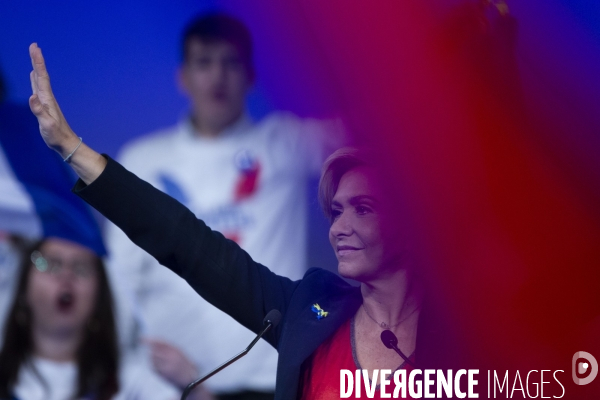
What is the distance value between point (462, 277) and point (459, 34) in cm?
75

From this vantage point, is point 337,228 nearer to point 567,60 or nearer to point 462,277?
point 462,277

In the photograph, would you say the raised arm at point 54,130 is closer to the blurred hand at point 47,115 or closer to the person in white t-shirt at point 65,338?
the blurred hand at point 47,115

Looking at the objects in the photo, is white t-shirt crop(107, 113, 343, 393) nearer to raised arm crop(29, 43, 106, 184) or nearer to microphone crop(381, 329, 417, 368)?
microphone crop(381, 329, 417, 368)

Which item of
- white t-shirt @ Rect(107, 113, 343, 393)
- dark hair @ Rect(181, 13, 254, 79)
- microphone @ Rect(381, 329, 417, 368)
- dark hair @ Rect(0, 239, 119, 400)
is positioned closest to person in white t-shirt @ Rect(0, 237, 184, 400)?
dark hair @ Rect(0, 239, 119, 400)

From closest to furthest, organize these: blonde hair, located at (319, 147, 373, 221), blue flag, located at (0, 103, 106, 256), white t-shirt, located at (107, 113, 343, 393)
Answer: blonde hair, located at (319, 147, 373, 221) → white t-shirt, located at (107, 113, 343, 393) → blue flag, located at (0, 103, 106, 256)

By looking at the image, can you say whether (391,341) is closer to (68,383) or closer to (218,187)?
(218,187)

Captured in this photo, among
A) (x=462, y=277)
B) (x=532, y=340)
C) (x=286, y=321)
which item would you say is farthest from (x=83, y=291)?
(x=532, y=340)

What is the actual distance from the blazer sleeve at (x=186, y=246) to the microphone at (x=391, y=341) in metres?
0.23

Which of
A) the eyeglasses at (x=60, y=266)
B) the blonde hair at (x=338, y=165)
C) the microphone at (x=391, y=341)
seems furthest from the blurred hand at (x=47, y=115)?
the eyeglasses at (x=60, y=266)

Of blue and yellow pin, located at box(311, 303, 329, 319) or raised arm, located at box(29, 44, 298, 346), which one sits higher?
raised arm, located at box(29, 44, 298, 346)

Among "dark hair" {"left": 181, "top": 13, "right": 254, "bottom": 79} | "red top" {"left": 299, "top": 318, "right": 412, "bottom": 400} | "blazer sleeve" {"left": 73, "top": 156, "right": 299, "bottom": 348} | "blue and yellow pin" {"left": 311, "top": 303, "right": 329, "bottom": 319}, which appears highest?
"dark hair" {"left": 181, "top": 13, "right": 254, "bottom": 79}

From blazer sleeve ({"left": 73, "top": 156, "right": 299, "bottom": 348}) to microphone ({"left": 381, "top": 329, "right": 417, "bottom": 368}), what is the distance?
0.75 ft

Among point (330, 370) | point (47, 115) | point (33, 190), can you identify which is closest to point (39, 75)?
point (47, 115)

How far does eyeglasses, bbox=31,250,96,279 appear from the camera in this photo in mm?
2615
